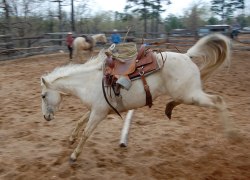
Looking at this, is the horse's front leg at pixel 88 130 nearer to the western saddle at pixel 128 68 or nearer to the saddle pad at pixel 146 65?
the western saddle at pixel 128 68

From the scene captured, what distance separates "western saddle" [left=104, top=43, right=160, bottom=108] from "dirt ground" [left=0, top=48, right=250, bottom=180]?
2.97ft

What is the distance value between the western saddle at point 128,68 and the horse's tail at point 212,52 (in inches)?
26.8

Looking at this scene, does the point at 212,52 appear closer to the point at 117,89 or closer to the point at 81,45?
the point at 117,89

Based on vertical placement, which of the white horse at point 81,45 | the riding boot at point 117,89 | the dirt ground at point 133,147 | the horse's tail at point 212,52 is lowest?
the dirt ground at point 133,147

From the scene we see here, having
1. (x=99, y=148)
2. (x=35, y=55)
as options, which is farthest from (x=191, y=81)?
(x=35, y=55)

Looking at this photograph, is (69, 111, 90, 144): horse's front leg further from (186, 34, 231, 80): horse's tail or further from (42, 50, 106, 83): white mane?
(186, 34, 231, 80): horse's tail

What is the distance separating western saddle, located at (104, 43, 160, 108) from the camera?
416cm

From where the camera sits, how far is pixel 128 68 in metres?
4.27

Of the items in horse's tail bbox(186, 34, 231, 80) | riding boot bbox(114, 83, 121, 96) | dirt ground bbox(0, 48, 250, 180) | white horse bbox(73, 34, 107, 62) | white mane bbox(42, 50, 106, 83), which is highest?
horse's tail bbox(186, 34, 231, 80)

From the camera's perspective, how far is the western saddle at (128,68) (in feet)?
13.6

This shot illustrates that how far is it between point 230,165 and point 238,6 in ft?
158

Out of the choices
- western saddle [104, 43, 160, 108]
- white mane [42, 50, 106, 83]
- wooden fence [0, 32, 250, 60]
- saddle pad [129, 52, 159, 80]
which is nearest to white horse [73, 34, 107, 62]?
wooden fence [0, 32, 250, 60]

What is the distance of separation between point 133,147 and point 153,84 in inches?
47.7

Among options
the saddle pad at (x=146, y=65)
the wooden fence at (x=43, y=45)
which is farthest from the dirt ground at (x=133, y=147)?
the wooden fence at (x=43, y=45)
